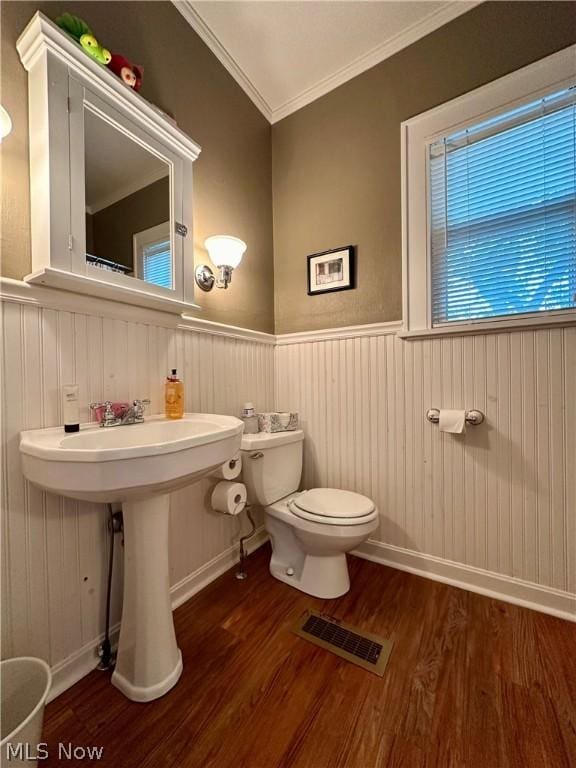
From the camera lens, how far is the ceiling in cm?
147

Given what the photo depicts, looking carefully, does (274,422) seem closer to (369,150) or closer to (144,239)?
(144,239)

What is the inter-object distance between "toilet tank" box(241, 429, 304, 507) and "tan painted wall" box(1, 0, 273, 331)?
2.25 ft

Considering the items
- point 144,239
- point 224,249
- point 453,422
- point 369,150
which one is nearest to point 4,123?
point 144,239

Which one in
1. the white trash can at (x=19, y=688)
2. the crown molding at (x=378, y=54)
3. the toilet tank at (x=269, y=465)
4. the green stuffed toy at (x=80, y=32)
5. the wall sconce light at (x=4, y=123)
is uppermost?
the crown molding at (x=378, y=54)

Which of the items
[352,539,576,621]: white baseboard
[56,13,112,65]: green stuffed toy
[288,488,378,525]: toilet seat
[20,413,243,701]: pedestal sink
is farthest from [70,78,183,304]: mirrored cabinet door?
Result: [352,539,576,621]: white baseboard

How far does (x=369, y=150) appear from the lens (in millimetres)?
1706

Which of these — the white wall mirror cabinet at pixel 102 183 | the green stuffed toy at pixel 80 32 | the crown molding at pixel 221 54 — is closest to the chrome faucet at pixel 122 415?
the white wall mirror cabinet at pixel 102 183

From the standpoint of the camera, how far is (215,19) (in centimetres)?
151

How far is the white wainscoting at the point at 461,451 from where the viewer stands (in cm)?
129

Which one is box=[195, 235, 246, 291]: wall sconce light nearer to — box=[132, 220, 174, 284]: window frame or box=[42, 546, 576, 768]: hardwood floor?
box=[132, 220, 174, 284]: window frame

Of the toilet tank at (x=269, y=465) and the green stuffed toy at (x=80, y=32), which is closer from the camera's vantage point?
the green stuffed toy at (x=80, y=32)

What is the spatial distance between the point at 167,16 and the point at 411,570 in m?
2.88

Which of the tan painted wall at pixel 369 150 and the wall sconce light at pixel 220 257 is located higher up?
the tan painted wall at pixel 369 150

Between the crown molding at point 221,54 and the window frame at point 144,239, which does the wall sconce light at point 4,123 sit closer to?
the window frame at point 144,239
